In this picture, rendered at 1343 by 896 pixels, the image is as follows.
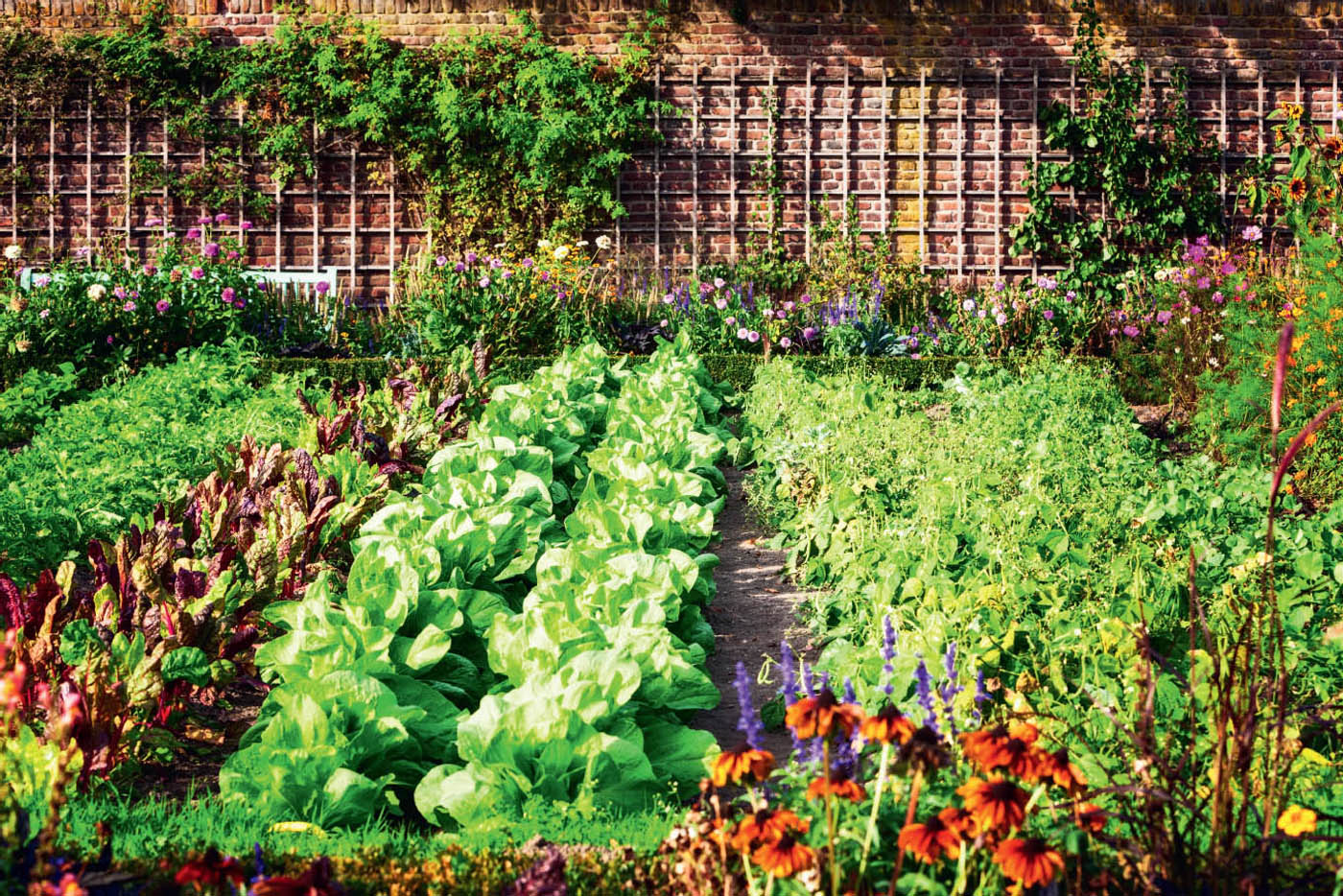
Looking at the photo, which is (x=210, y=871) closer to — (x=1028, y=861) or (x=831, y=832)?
(x=831, y=832)

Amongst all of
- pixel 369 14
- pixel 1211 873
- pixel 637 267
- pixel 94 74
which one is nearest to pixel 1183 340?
pixel 637 267

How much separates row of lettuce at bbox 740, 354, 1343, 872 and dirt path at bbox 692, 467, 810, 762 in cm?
12

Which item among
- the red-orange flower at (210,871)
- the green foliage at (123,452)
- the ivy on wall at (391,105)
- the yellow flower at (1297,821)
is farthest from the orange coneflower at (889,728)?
the ivy on wall at (391,105)

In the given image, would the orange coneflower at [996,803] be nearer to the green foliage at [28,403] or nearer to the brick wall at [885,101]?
the green foliage at [28,403]

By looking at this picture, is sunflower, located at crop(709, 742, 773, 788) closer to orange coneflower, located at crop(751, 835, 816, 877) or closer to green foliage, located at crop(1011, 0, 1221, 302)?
orange coneflower, located at crop(751, 835, 816, 877)

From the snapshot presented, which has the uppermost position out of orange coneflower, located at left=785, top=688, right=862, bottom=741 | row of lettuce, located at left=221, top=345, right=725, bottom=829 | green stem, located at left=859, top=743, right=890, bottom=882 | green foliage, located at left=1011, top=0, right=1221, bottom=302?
green foliage, located at left=1011, top=0, right=1221, bottom=302

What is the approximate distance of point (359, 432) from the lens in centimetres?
491

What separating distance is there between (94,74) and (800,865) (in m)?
11.9

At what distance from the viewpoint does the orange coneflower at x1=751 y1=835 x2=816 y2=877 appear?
155 cm

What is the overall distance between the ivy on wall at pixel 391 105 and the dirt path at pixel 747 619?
21.7 ft

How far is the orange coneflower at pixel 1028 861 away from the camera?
150 cm

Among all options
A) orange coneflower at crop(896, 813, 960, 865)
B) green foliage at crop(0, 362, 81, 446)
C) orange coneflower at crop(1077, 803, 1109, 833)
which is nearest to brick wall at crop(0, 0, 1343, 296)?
green foliage at crop(0, 362, 81, 446)

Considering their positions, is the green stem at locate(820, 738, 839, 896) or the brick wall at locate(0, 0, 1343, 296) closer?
the green stem at locate(820, 738, 839, 896)

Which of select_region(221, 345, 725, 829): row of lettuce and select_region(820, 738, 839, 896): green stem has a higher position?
select_region(820, 738, 839, 896): green stem
